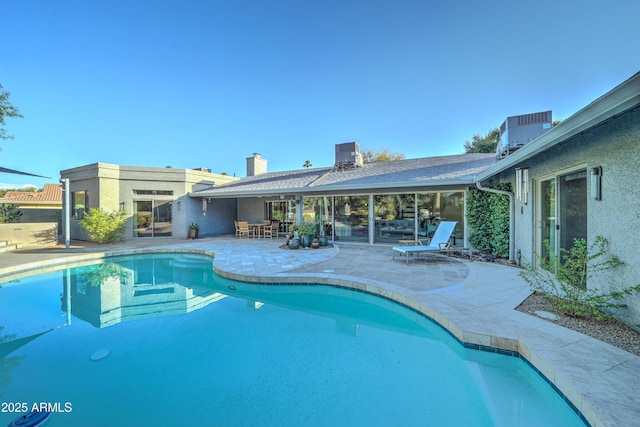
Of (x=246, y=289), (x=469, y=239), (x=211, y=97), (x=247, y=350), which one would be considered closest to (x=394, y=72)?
(x=469, y=239)

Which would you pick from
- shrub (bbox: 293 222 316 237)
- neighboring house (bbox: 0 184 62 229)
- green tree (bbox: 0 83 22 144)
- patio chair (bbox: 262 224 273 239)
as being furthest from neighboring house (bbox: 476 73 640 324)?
neighboring house (bbox: 0 184 62 229)

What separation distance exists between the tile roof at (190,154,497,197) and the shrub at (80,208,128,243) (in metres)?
3.62

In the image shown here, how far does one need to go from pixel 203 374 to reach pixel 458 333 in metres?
3.24

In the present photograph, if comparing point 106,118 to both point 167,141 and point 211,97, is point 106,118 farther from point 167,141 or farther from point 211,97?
point 211,97

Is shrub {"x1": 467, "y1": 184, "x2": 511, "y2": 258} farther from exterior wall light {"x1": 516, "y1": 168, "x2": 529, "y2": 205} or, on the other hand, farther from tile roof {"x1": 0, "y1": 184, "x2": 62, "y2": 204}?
tile roof {"x1": 0, "y1": 184, "x2": 62, "y2": 204}

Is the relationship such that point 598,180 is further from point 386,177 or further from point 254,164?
point 254,164

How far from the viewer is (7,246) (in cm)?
1127

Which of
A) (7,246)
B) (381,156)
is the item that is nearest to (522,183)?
(7,246)

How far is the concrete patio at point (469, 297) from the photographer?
7.53ft

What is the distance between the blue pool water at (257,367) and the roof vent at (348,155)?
9.16 m

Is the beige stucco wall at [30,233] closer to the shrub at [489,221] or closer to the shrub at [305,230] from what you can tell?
the shrub at [305,230]

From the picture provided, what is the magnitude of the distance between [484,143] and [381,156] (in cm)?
1011

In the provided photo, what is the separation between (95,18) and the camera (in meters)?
8.12

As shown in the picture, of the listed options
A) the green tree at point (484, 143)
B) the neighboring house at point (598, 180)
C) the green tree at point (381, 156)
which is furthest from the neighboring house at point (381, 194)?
the green tree at point (381, 156)
